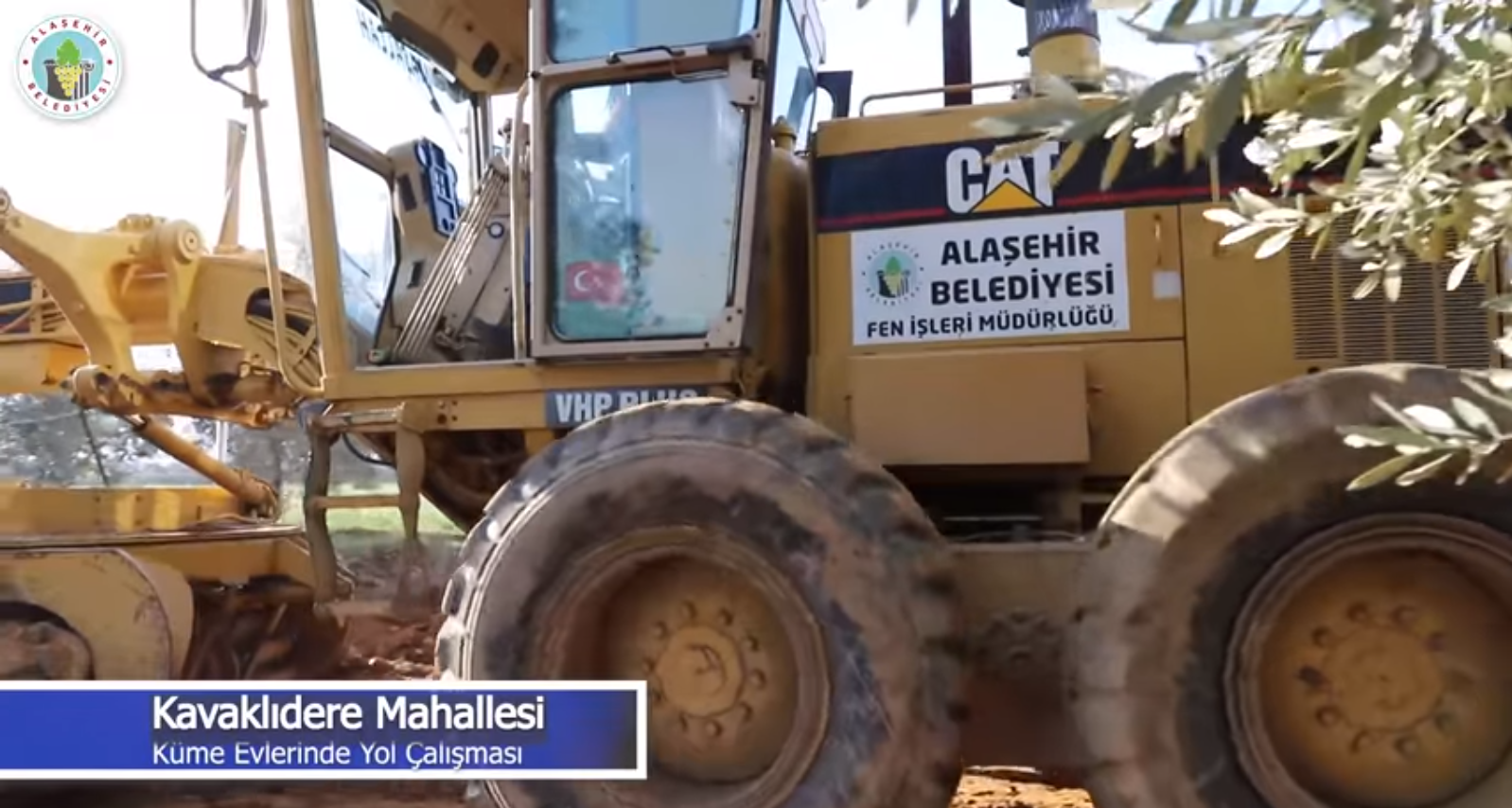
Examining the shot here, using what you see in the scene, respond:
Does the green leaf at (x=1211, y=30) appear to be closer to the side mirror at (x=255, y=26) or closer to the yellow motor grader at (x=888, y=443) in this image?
the yellow motor grader at (x=888, y=443)

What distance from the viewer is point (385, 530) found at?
4703mm

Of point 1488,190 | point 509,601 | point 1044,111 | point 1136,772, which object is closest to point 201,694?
point 509,601

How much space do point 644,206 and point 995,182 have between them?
1.01 meters

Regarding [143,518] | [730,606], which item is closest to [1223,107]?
[730,606]

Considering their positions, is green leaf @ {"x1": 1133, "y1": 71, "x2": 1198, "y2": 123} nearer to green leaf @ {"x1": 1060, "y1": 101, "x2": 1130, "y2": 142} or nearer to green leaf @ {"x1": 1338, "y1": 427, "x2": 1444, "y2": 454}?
green leaf @ {"x1": 1060, "y1": 101, "x2": 1130, "y2": 142}

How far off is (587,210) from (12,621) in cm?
267

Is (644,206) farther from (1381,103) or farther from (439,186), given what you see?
(1381,103)

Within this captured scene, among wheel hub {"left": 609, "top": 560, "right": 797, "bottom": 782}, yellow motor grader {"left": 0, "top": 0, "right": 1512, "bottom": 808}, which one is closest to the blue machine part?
yellow motor grader {"left": 0, "top": 0, "right": 1512, "bottom": 808}

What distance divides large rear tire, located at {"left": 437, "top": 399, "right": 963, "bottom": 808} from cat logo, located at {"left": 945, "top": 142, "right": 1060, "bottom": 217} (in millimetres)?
862

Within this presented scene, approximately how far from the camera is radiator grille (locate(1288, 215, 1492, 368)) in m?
3.40

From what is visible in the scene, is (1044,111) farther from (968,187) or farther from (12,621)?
(12,621)

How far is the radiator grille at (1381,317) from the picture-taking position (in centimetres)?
340

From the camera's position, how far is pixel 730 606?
3246 millimetres

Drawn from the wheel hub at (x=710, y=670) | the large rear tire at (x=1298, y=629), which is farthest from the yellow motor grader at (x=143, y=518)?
the large rear tire at (x=1298, y=629)
